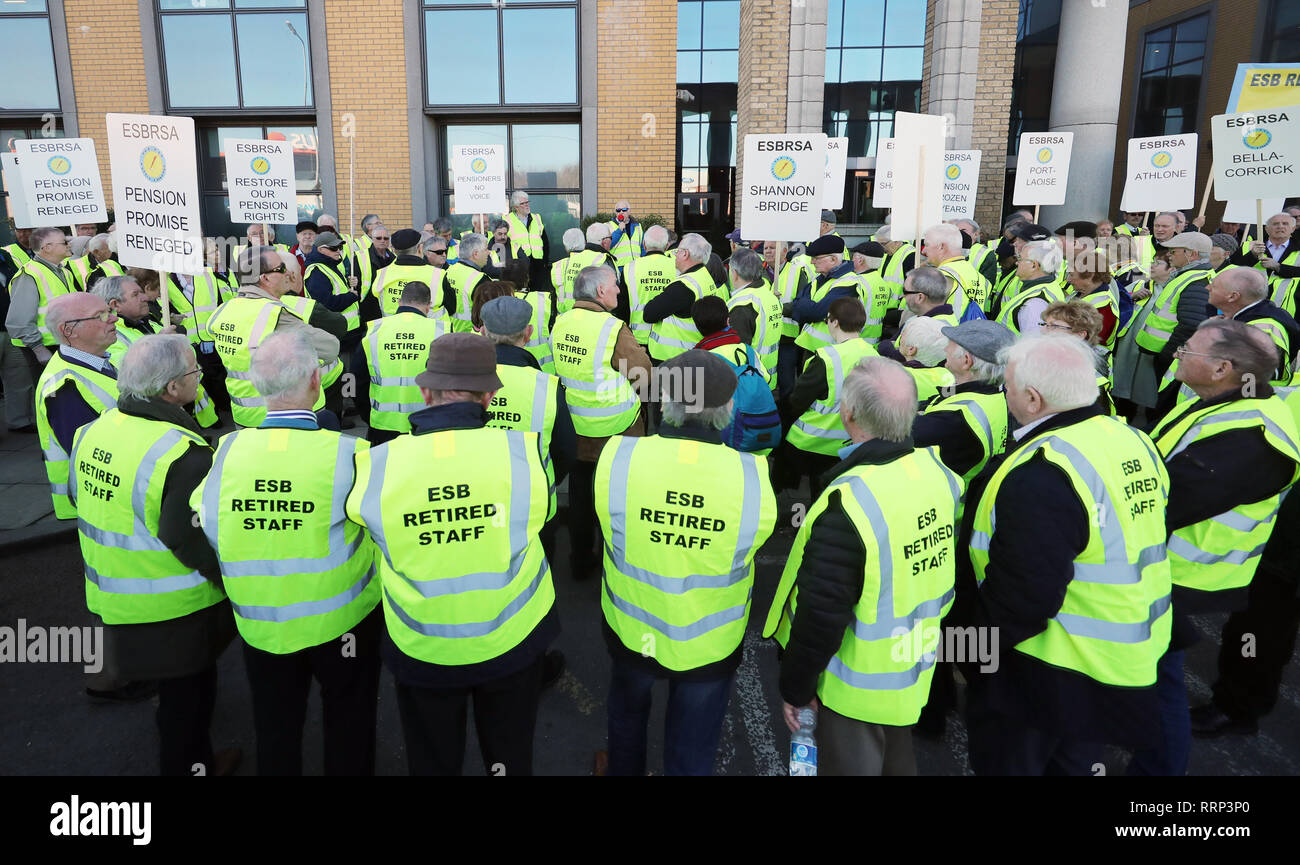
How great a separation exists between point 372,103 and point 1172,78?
2185cm

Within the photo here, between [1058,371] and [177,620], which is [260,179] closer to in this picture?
[177,620]

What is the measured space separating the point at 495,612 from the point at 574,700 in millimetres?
1674

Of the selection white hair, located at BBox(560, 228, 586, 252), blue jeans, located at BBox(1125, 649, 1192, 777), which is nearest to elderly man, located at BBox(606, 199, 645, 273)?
white hair, located at BBox(560, 228, 586, 252)

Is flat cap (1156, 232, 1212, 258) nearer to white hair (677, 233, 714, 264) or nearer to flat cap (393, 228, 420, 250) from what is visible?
white hair (677, 233, 714, 264)

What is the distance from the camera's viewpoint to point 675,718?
2871 mm

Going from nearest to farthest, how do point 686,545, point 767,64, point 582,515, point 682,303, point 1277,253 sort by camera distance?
1. point 686,545
2. point 582,515
3. point 682,303
4. point 1277,253
5. point 767,64

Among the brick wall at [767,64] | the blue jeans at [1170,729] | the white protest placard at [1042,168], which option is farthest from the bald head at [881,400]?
the brick wall at [767,64]

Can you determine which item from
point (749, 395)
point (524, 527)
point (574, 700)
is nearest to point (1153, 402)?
point (749, 395)

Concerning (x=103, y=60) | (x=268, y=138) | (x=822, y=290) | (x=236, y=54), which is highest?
(x=236, y=54)

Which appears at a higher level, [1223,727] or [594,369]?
[594,369]

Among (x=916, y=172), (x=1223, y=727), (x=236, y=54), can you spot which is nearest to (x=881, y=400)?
(x=1223, y=727)

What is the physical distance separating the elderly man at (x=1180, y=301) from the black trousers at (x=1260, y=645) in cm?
347

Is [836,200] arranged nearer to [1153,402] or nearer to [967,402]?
[1153,402]

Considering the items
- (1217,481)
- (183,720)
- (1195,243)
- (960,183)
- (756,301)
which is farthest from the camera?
(960,183)
